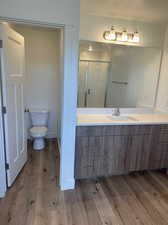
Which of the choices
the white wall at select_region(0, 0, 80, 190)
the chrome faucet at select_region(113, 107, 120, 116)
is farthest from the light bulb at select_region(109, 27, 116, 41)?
the chrome faucet at select_region(113, 107, 120, 116)

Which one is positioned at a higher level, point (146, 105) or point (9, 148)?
point (146, 105)

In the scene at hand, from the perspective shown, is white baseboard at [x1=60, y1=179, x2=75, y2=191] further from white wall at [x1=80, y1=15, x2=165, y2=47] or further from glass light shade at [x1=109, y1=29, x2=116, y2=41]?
glass light shade at [x1=109, y1=29, x2=116, y2=41]

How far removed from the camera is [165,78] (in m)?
2.73

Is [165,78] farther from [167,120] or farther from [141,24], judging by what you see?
[141,24]

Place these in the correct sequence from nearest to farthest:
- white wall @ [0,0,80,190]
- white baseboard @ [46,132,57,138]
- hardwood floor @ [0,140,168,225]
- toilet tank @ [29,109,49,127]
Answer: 1. white wall @ [0,0,80,190]
2. hardwood floor @ [0,140,168,225]
3. toilet tank @ [29,109,49,127]
4. white baseboard @ [46,132,57,138]

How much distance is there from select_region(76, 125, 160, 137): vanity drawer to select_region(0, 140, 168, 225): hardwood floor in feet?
2.55

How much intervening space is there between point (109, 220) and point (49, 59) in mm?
3077

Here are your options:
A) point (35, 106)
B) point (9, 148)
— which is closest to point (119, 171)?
point (9, 148)

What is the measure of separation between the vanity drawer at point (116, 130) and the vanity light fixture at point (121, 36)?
139 cm

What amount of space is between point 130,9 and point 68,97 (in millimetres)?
1488

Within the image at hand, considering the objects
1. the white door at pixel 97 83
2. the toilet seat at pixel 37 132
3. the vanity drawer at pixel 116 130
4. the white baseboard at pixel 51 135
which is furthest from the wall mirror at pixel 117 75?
the white baseboard at pixel 51 135

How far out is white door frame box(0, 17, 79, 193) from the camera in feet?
5.77

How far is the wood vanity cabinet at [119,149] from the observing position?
2.15 m

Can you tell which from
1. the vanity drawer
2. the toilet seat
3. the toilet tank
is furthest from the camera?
the toilet tank
